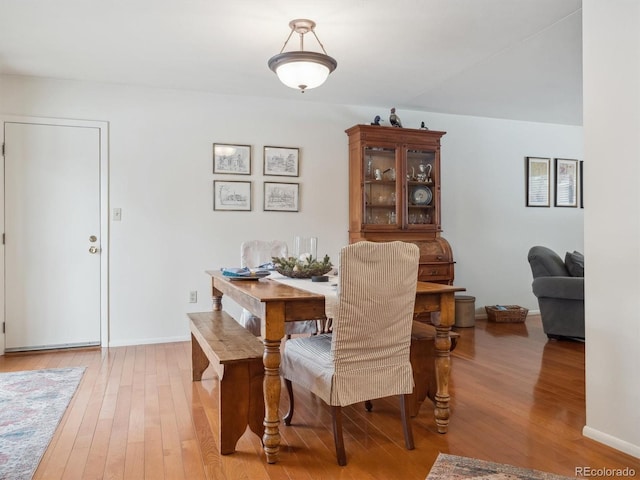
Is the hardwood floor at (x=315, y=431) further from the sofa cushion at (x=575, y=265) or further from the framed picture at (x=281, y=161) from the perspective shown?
the framed picture at (x=281, y=161)

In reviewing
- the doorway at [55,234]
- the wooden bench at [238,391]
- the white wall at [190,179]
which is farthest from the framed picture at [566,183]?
the doorway at [55,234]

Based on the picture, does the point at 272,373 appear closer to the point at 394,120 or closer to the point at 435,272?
the point at 435,272

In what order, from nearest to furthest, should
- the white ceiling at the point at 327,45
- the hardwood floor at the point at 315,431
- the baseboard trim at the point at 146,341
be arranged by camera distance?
1. the hardwood floor at the point at 315,431
2. the white ceiling at the point at 327,45
3. the baseboard trim at the point at 146,341

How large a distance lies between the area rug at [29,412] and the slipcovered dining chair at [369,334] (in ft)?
4.18

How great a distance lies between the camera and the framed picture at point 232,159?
466 cm

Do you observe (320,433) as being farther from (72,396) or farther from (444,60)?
(444,60)

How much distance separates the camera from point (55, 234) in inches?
165

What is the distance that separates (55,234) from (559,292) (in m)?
4.54

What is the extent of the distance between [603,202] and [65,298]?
A: 4132mm

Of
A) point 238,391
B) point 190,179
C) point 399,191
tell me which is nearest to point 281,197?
point 190,179


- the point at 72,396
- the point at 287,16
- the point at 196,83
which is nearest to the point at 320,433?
the point at 72,396

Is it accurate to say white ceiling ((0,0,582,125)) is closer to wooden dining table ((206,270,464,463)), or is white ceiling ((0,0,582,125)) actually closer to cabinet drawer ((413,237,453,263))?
cabinet drawer ((413,237,453,263))

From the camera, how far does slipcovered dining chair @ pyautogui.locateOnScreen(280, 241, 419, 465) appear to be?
2.02 meters

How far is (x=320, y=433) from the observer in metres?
2.43
